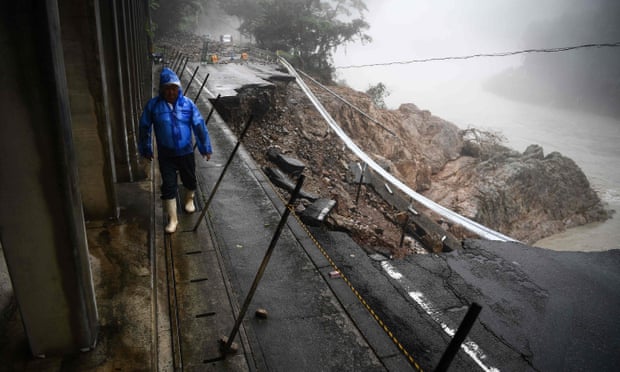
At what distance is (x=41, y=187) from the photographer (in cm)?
226

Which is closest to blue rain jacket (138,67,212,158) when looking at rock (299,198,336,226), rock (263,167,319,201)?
A: rock (299,198,336,226)

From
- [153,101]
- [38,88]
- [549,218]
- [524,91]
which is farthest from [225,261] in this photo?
[524,91]

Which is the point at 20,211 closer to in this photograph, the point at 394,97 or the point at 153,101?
the point at 153,101

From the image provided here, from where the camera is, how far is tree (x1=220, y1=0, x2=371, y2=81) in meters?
25.8

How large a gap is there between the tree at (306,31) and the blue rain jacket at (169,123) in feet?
70.3

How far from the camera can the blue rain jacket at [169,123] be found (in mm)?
4402

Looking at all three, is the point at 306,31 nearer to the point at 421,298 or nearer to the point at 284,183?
the point at 284,183

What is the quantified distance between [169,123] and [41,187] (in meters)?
2.30

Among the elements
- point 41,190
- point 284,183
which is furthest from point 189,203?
point 41,190

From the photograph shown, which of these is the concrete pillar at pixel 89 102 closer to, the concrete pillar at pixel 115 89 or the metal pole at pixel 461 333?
the concrete pillar at pixel 115 89

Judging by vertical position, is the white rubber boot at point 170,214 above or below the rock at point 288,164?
above

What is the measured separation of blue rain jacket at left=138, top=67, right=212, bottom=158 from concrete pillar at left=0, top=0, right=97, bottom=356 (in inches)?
80.9

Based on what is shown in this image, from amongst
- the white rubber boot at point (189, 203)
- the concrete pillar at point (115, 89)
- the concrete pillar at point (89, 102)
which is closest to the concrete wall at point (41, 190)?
the concrete pillar at point (89, 102)

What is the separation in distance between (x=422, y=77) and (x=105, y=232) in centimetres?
9281
